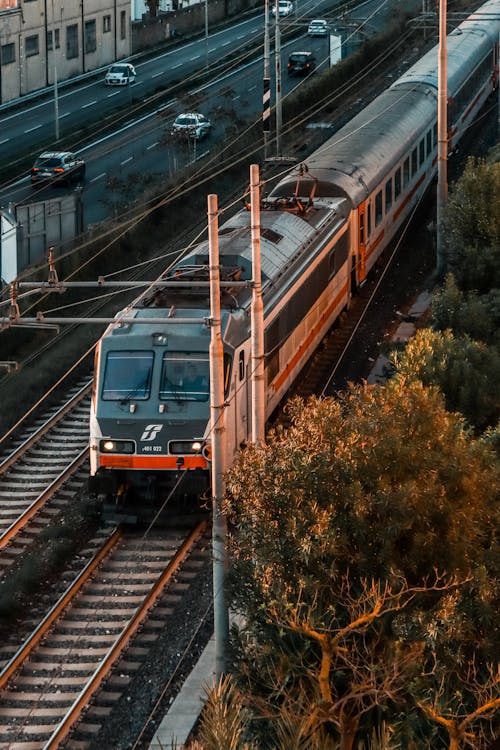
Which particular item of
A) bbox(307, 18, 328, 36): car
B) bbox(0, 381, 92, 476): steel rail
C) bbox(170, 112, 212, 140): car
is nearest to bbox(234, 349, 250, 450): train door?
bbox(0, 381, 92, 476): steel rail

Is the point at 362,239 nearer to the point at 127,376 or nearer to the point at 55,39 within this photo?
the point at 127,376

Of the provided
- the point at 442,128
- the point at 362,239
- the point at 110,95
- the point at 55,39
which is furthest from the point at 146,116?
the point at 362,239

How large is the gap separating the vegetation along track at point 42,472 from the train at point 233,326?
57.2 inches

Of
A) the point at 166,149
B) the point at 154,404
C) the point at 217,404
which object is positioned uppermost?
the point at 217,404

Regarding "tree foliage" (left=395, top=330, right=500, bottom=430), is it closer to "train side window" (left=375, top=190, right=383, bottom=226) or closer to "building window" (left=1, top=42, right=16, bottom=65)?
"train side window" (left=375, top=190, right=383, bottom=226)

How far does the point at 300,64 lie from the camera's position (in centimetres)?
6656

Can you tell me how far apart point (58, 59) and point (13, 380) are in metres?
41.9

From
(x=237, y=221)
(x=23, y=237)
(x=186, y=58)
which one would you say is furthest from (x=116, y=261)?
(x=186, y=58)

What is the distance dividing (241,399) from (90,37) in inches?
2110

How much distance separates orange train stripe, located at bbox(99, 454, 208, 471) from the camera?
2009cm

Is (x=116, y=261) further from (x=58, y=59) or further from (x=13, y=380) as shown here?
(x=58, y=59)

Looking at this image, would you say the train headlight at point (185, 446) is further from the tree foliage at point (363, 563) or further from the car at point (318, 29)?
the car at point (318, 29)

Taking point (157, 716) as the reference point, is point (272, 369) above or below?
above

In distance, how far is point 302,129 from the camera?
52062mm
